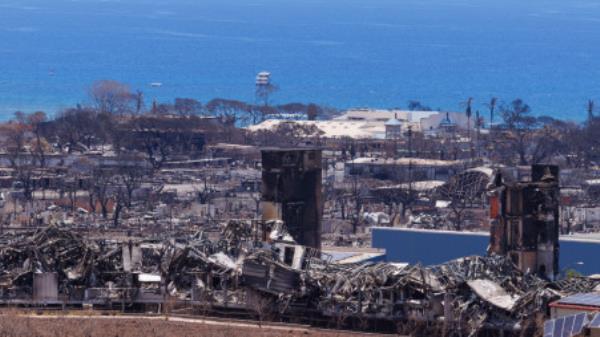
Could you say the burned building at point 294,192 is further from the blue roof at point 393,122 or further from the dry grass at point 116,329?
the blue roof at point 393,122

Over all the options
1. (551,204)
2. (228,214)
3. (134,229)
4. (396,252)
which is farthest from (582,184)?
(551,204)

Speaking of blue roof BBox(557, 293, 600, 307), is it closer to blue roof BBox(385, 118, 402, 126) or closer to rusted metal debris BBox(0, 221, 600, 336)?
rusted metal debris BBox(0, 221, 600, 336)

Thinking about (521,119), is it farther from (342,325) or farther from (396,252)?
(342,325)

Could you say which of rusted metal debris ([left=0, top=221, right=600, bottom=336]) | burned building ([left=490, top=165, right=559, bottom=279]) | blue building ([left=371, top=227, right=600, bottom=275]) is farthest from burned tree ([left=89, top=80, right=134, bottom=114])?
rusted metal debris ([left=0, top=221, right=600, bottom=336])

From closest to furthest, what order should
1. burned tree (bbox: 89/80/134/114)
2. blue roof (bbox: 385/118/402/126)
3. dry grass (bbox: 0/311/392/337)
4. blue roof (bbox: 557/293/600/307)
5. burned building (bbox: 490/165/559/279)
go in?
1. blue roof (bbox: 557/293/600/307)
2. dry grass (bbox: 0/311/392/337)
3. burned building (bbox: 490/165/559/279)
4. blue roof (bbox: 385/118/402/126)
5. burned tree (bbox: 89/80/134/114)

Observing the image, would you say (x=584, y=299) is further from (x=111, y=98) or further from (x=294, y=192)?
(x=111, y=98)

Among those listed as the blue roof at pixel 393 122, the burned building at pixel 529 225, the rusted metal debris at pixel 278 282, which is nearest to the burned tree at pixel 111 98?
the blue roof at pixel 393 122
